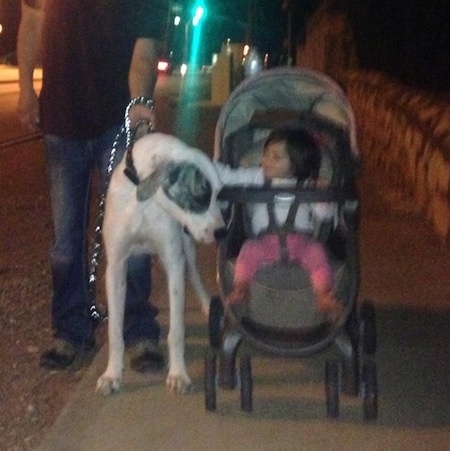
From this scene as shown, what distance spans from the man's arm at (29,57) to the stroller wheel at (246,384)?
6.20ft

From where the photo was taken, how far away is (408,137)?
1123 cm

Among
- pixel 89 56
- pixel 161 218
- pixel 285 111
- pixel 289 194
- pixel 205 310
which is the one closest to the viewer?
pixel 289 194

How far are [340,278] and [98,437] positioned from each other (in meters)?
1.34

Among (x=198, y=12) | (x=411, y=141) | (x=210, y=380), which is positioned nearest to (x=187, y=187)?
(x=210, y=380)

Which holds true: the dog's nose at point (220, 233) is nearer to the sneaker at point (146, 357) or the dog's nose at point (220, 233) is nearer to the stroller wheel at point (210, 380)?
the stroller wheel at point (210, 380)

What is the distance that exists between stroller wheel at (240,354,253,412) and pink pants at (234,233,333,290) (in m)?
0.38

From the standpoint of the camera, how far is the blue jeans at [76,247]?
595 centimetres

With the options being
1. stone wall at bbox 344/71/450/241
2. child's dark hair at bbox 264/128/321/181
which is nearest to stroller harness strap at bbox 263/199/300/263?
child's dark hair at bbox 264/128/321/181

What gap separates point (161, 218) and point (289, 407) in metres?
1.13

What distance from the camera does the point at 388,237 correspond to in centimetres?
931

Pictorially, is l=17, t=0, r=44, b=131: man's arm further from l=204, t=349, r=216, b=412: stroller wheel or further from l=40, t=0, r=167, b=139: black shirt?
l=204, t=349, r=216, b=412: stroller wheel

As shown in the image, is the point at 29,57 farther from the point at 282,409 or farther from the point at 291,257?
the point at 282,409

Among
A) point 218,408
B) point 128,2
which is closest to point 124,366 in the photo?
point 218,408

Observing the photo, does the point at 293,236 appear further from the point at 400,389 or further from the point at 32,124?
the point at 32,124
